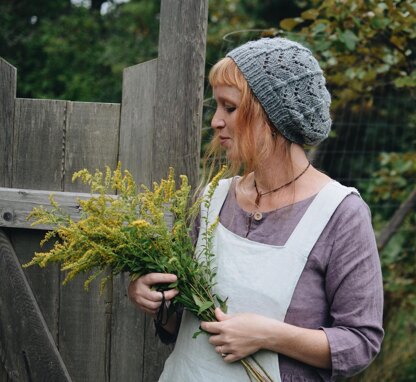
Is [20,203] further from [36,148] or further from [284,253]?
[284,253]

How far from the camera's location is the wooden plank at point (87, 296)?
261cm

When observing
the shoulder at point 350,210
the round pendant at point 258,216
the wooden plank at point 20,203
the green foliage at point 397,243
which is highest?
the shoulder at point 350,210

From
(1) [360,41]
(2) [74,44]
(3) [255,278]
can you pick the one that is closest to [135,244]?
(3) [255,278]

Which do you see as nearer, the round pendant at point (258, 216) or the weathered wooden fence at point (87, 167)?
the round pendant at point (258, 216)

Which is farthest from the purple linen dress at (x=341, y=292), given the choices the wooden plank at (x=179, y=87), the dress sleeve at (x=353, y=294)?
the wooden plank at (x=179, y=87)

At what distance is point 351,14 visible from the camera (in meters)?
3.70

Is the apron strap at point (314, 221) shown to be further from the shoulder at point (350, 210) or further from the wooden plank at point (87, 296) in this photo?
the wooden plank at point (87, 296)

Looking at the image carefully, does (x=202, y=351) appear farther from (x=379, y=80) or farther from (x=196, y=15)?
(x=379, y=80)

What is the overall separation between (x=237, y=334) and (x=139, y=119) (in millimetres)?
921

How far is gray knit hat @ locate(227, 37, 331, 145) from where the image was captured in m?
2.08

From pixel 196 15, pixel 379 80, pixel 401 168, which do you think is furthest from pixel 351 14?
pixel 196 15

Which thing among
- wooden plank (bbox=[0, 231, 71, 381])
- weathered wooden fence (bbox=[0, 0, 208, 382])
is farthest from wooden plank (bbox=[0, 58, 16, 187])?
wooden plank (bbox=[0, 231, 71, 381])

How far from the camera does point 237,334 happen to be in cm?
203

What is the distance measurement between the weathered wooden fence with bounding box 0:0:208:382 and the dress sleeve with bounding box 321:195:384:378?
719mm
